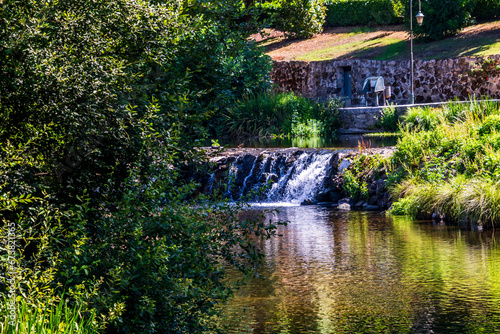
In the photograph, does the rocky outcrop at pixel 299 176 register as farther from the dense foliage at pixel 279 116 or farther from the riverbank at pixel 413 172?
the dense foliage at pixel 279 116

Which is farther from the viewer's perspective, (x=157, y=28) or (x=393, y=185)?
(x=393, y=185)

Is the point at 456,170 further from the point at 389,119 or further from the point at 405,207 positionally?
the point at 389,119

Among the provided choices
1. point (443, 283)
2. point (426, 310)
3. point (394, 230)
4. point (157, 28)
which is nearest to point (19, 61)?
point (157, 28)

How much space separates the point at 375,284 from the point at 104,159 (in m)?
4.12

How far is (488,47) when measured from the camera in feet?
106

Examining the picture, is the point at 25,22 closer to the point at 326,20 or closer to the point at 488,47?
the point at 488,47

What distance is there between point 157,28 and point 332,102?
24.2 meters

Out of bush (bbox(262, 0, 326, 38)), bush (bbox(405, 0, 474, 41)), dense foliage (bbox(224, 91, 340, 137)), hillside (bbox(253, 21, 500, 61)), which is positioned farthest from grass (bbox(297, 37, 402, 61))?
dense foliage (bbox(224, 91, 340, 137))

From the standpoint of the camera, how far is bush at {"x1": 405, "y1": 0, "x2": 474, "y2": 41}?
3441 centimetres

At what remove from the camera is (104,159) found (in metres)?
5.37

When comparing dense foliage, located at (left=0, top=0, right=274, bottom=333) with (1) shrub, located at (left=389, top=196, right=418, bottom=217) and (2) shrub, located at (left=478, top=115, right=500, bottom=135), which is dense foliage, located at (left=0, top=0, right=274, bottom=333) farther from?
(2) shrub, located at (left=478, top=115, right=500, bottom=135)

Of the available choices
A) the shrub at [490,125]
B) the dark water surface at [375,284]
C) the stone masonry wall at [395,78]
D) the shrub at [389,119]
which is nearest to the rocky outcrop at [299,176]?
the shrub at [490,125]

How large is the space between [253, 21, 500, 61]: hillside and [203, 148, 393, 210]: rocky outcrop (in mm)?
13319

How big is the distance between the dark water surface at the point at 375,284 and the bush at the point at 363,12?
30502mm
